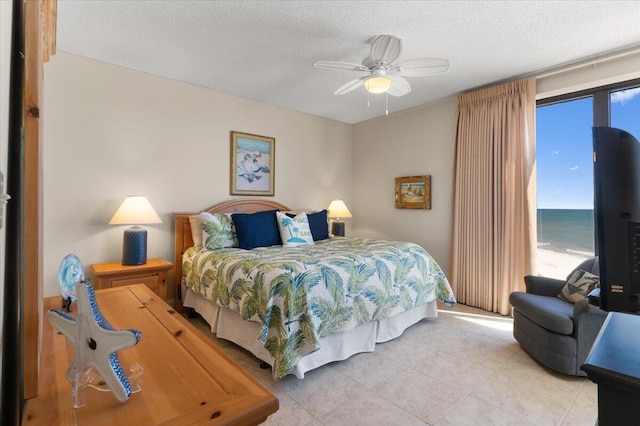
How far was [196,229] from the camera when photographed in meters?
3.30

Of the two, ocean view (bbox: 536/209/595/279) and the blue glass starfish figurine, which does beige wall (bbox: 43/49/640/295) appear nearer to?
ocean view (bbox: 536/209/595/279)

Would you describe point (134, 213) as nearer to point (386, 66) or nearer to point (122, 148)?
point (122, 148)

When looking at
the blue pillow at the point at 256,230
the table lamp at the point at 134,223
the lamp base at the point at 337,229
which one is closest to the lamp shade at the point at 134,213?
the table lamp at the point at 134,223

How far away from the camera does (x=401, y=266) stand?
9.23 ft

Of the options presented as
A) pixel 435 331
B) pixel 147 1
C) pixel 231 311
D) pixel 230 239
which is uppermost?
pixel 147 1

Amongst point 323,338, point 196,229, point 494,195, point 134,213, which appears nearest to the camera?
point 323,338

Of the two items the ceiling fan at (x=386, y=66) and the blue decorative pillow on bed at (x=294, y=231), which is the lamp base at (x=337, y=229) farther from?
the ceiling fan at (x=386, y=66)

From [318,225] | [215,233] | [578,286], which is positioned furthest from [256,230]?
[578,286]

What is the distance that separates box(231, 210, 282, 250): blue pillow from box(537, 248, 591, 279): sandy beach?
2.94 metres

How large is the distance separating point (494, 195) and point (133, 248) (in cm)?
385

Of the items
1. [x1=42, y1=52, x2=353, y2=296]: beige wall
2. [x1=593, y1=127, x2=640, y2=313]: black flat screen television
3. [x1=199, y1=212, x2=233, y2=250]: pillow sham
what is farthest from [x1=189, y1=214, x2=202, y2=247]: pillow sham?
[x1=593, y1=127, x2=640, y2=313]: black flat screen television

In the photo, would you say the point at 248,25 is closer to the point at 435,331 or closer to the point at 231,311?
the point at 231,311

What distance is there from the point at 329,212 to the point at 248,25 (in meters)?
2.76

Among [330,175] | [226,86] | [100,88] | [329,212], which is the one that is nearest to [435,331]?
[329,212]
